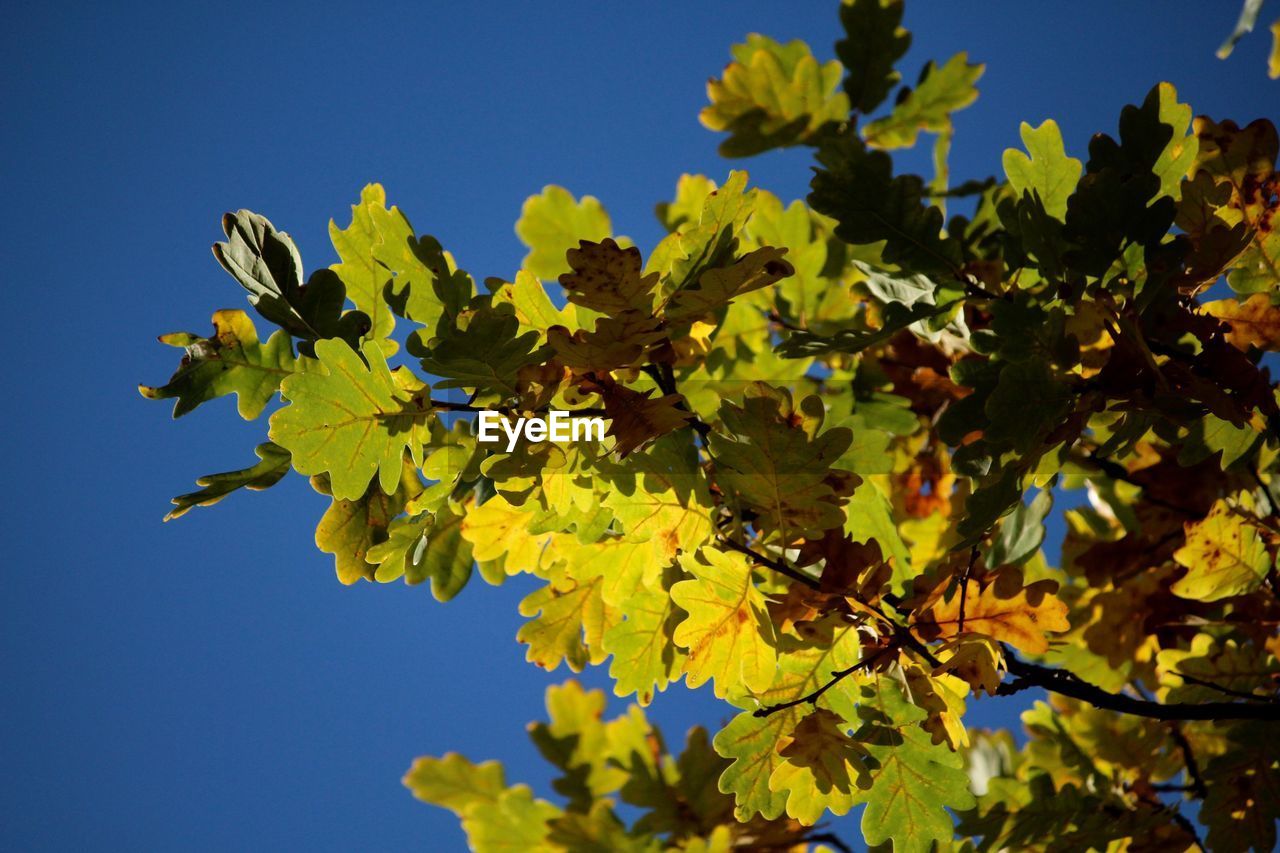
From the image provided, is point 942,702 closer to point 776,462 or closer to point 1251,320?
point 776,462

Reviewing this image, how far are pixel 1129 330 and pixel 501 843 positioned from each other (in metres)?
1.56

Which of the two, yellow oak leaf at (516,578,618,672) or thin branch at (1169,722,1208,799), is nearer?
yellow oak leaf at (516,578,618,672)

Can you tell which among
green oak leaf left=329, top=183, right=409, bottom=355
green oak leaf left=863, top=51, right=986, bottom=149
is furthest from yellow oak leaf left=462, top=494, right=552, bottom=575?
green oak leaf left=863, top=51, right=986, bottom=149

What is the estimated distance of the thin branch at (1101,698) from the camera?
43.8 inches

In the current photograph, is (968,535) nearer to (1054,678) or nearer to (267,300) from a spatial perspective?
(1054,678)

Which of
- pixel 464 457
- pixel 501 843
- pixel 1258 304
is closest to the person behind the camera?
pixel 464 457

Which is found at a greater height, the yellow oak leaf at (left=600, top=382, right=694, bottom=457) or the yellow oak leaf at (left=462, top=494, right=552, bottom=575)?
the yellow oak leaf at (left=462, top=494, right=552, bottom=575)

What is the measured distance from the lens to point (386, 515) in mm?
1261

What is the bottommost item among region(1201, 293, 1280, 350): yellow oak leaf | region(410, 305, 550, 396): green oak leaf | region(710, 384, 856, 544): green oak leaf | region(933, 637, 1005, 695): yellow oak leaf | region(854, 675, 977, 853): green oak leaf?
region(854, 675, 977, 853): green oak leaf

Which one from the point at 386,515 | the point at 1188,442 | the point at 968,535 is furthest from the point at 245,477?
the point at 1188,442

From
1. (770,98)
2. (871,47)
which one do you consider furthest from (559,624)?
(871,47)

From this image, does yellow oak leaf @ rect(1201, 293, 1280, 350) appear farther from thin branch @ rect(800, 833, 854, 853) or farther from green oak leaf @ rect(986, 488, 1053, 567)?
thin branch @ rect(800, 833, 854, 853)

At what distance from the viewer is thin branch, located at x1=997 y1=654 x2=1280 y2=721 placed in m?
1.11

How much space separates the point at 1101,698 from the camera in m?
1.11
